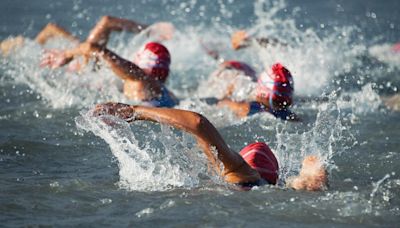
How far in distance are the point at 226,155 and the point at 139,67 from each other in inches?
129

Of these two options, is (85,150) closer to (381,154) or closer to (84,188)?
(84,188)

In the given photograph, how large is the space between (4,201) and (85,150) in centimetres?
170

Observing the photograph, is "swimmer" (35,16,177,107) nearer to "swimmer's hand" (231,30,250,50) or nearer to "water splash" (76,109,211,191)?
"swimmer's hand" (231,30,250,50)

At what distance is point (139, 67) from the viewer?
324 inches

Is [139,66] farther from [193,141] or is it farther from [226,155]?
[226,155]

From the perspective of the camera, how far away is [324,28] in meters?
14.5

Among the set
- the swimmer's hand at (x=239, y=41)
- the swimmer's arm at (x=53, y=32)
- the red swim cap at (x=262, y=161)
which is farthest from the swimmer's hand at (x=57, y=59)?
the red swim cap at (x=262, y=161)

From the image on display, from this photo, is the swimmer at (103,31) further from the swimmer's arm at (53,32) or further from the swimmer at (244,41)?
the swimmer at (244,41)

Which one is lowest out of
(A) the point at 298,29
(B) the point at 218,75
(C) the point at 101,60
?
(C) the point at 101,60

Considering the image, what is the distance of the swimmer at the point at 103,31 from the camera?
31.6 feet

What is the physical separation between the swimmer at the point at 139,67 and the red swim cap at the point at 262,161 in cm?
268

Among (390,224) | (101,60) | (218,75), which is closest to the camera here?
(390,224)

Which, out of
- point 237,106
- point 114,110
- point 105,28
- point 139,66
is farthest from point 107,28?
point 114,110

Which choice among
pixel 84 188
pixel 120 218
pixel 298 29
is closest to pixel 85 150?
pixel 84 188
